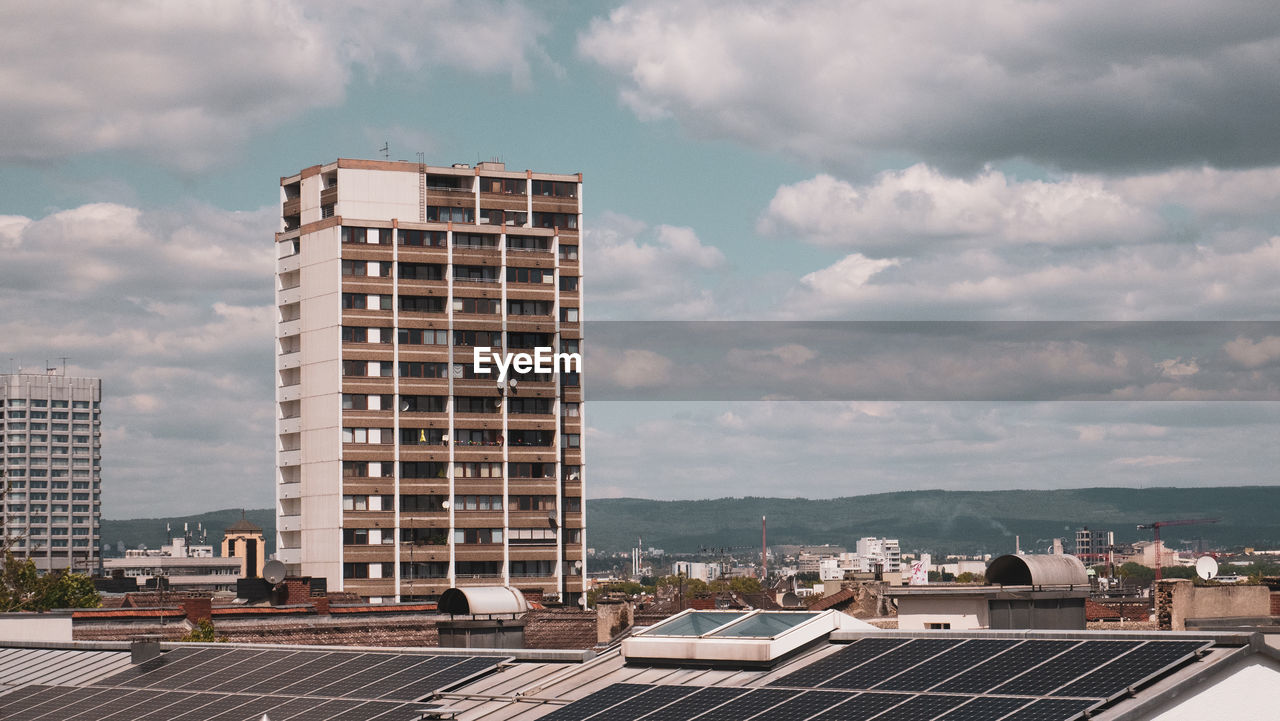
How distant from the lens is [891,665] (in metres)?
30.2

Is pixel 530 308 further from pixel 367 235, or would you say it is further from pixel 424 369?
pixel 367 235

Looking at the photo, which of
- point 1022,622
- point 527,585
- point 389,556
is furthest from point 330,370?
point 1022,622

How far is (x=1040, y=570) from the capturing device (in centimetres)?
4403

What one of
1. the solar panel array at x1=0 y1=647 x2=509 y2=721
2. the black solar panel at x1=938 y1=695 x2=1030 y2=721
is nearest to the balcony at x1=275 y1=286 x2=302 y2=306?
the solar panel array at x1=0 y1=647 x2=509 y2=721

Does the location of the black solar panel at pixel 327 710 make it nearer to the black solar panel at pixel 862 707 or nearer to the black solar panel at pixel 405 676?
the black solar panel at pixel 405 676

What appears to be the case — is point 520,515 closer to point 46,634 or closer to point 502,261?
point 502,261

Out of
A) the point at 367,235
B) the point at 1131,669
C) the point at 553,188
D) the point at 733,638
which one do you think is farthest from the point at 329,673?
the point at 553,188

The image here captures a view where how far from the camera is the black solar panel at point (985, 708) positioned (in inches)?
1001

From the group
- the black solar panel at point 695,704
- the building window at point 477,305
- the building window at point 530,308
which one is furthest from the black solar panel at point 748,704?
the building window at point 530,308

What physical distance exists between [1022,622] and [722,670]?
48.3 feet

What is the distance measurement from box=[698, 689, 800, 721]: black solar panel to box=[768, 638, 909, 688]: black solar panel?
2.12 ft

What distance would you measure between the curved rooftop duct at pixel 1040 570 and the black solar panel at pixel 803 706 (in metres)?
16.8

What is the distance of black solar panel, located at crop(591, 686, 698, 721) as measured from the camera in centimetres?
2964

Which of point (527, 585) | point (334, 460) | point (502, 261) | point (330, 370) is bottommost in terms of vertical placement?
point (527, 585)
